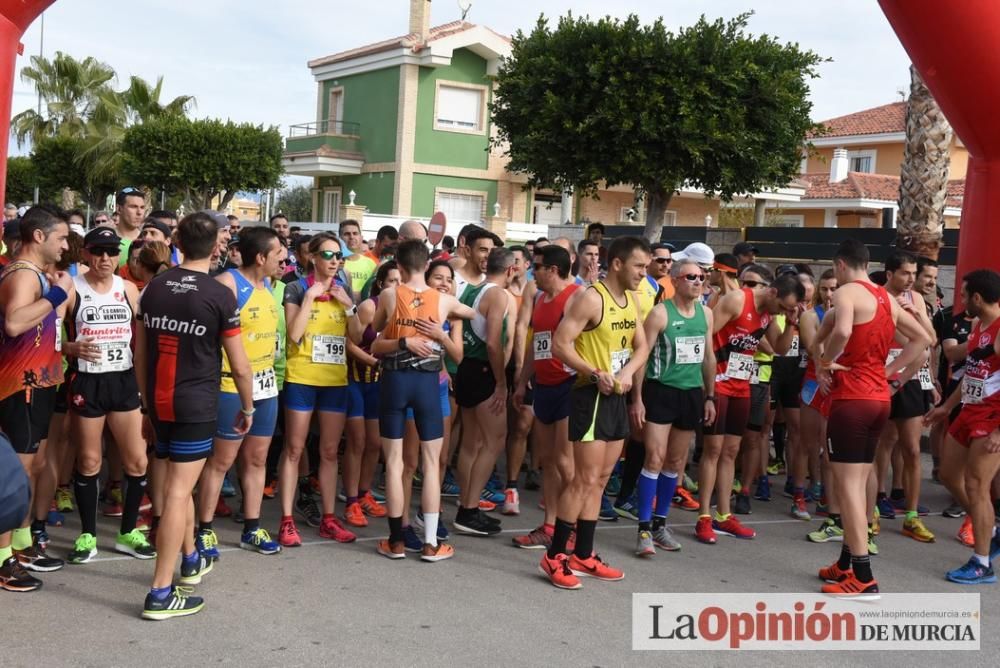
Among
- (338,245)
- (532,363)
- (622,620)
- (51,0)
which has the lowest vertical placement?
(622,620)

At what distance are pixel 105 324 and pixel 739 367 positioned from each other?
439cm

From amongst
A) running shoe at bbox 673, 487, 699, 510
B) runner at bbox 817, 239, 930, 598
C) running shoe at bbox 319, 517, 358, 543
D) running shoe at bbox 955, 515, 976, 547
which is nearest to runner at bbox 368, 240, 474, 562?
running shoe at bbox 319, 517, 358, 543

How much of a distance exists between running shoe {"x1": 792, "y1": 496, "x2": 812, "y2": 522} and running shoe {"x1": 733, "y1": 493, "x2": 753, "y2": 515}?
0.35 meters

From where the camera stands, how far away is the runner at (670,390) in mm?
6461

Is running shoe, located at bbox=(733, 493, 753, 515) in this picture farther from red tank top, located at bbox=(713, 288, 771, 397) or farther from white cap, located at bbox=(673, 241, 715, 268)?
white cap, located at bbox=(673, 241, 715, 268)

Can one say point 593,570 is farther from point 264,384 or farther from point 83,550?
point 83,550

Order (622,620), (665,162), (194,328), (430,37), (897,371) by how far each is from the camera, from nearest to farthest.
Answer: (194,328), (622,620), (897,371), (665,162), (430,37)

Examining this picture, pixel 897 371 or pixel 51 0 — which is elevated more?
pixel 51 0

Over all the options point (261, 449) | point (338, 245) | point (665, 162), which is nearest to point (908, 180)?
point (665, 162)

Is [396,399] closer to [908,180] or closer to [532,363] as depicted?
[532,363]

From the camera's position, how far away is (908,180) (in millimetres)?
13680

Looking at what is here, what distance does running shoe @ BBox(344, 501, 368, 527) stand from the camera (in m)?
6.86

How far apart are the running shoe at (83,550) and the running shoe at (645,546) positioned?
11.3 ft

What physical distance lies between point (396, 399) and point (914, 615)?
10.8ft
